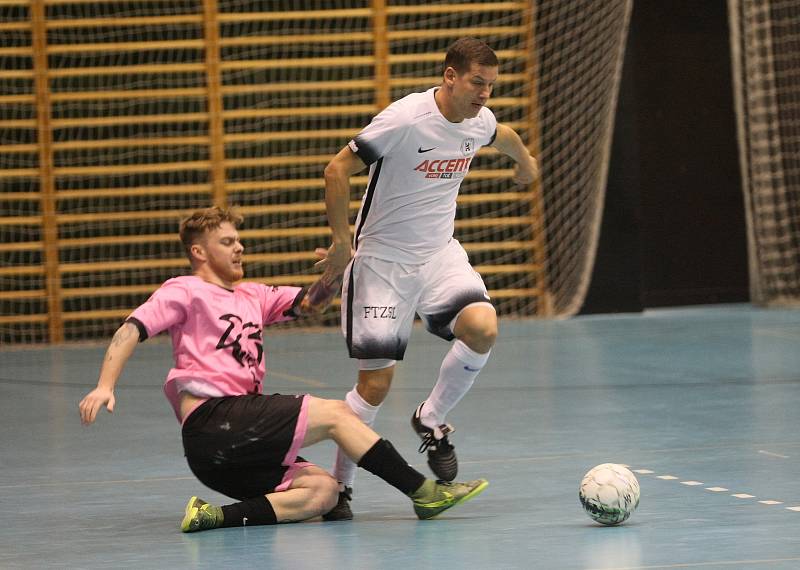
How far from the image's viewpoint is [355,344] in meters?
5.06

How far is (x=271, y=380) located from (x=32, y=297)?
3702 mm

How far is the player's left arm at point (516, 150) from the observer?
5434 mm

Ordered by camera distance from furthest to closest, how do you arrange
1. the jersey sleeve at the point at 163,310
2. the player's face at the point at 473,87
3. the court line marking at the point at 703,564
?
the player's face at the point at 473,87 < the jersey sleeve at the point at 163,310 < the court line marking at the point at 703,564

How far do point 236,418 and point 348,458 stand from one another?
18.5 inches

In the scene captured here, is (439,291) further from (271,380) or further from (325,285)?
(271,380)

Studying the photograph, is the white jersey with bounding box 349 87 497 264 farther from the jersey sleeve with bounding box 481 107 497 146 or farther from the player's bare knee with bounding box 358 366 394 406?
the player's bare knee with bounding box 358 366 394 406

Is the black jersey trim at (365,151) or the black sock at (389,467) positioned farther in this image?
the black jersey trim at (365,151)

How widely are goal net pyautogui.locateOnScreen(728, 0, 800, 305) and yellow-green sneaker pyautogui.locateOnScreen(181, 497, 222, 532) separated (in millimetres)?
8357

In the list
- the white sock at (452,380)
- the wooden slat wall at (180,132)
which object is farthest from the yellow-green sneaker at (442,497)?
the wooden slat wall at (180,132)

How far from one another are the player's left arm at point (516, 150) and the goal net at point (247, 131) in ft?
19.7

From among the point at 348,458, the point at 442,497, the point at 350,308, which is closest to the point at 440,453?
the point at 348,458

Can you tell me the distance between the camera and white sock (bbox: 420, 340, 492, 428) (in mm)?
5051

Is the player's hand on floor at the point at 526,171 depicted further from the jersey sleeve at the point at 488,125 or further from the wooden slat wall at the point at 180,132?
the wooden slat wall at the point at 180,132

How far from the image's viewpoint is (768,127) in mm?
12117
